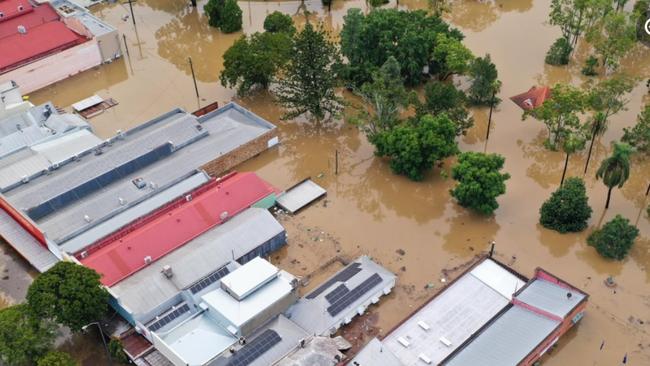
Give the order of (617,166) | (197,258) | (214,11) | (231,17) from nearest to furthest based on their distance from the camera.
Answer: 1. (197,258)
2. (617,166)
3. (231,17)
4. (214,11)

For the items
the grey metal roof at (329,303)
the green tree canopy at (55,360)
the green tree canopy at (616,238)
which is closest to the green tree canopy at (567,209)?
the green tree canopy at (616,238)

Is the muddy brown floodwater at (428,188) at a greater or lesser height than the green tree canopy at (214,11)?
lesser

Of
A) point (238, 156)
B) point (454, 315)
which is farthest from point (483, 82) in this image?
point (454, 315)

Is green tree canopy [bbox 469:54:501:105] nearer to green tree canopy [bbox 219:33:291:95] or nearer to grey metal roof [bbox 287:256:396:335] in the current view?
green tree canopy [bbox 219:33:291:95]

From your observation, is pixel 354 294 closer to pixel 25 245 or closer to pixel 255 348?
pixel 255 348

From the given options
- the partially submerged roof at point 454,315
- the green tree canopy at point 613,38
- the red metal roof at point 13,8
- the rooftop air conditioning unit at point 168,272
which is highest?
the red metal roof at point 13,8

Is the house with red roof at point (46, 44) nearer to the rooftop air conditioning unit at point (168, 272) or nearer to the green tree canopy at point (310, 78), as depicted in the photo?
the green tree canopy at point (310, 78)
